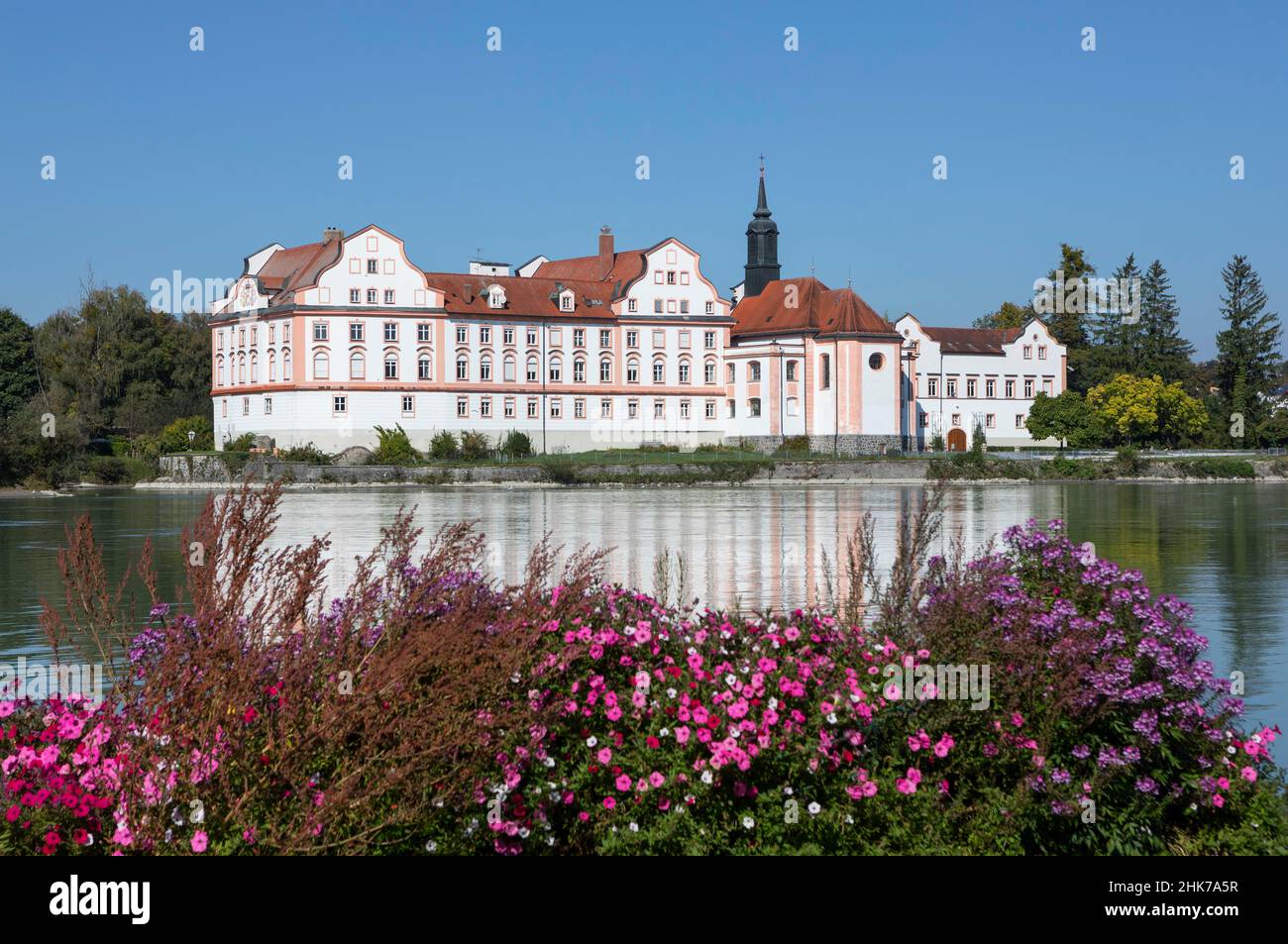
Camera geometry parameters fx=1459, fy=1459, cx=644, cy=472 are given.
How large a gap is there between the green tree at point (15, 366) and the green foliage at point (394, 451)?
27.2 m

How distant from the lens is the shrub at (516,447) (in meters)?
80.6

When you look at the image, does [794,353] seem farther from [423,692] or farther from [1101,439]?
[423,692]

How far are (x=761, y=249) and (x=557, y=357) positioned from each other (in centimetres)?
2165

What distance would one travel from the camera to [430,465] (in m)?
72.1

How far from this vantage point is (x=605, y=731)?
7176mm

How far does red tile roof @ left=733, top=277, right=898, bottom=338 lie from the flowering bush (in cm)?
8069

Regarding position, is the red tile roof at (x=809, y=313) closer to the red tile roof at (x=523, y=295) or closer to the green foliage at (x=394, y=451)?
the red tile roof at (x=523, y=295)

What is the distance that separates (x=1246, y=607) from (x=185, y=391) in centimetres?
8438

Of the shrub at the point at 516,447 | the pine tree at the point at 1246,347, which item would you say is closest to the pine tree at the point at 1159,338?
the pine tree at the point at 1246,347

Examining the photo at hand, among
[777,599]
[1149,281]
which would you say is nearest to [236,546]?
[777,599]

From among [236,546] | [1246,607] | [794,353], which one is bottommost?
[1246,607]

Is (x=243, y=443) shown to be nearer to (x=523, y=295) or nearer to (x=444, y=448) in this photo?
(x=444, y=448)

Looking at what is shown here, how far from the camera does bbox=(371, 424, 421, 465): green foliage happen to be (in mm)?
74688

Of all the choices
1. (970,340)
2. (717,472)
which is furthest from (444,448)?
(970,340)
